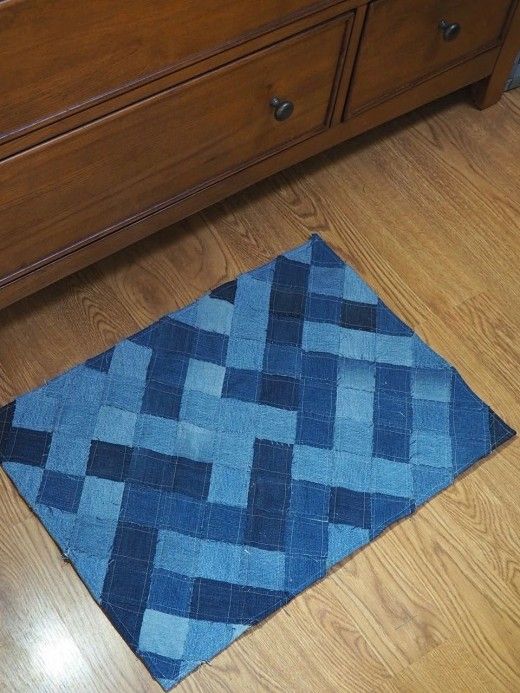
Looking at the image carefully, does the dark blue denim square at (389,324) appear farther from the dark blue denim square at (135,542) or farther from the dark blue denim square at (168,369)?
the dark blue denim square at (135,542)

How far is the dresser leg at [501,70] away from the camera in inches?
65.4

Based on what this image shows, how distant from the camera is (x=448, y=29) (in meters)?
1.55

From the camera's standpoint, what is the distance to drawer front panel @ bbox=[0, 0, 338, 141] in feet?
Answer: 3.57

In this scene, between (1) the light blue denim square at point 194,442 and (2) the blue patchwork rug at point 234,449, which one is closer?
(2) the blue patchwork rug at point 234,449

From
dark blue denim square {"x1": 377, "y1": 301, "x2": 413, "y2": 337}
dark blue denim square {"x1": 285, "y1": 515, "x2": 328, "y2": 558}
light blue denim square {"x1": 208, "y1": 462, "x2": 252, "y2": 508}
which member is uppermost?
dark blue denim square {"x1": 377, "y1": 301, "x2": 413, "y2": 337}

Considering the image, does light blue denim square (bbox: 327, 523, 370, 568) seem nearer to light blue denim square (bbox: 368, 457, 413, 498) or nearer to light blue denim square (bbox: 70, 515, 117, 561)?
light blue denim square (bbox: 368, 457, 413, 498)

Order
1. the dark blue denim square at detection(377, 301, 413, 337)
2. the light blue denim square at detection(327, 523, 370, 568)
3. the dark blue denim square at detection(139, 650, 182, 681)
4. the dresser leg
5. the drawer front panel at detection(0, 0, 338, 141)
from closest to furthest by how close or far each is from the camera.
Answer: the drawer front panel at detection(0, 0, 338, 141) → the dark blue denim square at detection(139, 650, 182, 681) → the light blue denim square at detection(327, 523, 370, 568) → the dark blue denim square at detection(377, 301, 413, 337) → the dresser leg

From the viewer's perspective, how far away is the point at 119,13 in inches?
45.1

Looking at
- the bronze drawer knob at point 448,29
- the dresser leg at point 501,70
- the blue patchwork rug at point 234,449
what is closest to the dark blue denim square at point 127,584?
the blue patchwork rug at point 234,449

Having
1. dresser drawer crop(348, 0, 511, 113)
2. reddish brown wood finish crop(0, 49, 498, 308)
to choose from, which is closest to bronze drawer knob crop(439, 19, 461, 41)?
dresser drawer crop(348, 0, 511, 113)

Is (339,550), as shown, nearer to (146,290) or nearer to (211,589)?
(211,589)

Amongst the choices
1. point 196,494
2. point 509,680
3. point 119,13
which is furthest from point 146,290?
point 509,680

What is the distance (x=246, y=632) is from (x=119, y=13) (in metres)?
0.80

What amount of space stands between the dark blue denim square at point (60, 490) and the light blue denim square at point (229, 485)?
188mm
